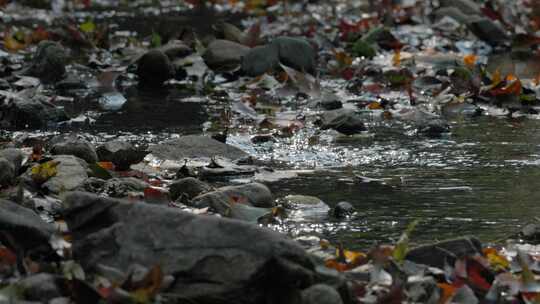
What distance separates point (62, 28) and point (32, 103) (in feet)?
14.6

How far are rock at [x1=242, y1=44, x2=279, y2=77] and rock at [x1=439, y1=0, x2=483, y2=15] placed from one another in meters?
4.23

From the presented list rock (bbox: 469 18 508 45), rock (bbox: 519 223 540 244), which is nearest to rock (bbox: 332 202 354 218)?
Result: rock (bbox: 519 223 540 244)

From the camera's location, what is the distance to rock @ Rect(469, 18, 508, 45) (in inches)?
479

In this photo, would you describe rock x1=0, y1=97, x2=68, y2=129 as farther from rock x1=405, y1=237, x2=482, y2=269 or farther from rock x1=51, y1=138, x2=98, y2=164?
rock x1=405, y1=237, x2=482, y2=269

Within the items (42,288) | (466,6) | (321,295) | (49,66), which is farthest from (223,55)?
(321,295)

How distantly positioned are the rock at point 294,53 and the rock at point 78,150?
3.78m

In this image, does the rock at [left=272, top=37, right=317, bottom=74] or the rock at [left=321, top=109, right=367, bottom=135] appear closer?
the rock at [left=321, top=109, right=367, bottom=135]

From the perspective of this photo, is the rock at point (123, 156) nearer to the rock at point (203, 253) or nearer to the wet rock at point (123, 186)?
the wet rock at point (123, 186)

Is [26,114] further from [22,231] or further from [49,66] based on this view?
[22,231]

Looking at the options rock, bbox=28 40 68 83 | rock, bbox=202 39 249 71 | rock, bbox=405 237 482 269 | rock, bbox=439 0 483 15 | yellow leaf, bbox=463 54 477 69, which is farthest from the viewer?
rock, bbox=439 0 483 15

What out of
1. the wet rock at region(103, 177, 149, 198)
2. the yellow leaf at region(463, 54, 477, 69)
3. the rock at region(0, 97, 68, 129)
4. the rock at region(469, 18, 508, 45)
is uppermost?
the rock at region(469, 18, 508, 45)

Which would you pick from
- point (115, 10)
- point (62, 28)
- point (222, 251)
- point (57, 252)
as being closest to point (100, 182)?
point (57, 252)

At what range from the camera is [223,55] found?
1045cm

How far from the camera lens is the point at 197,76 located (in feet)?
33.3
